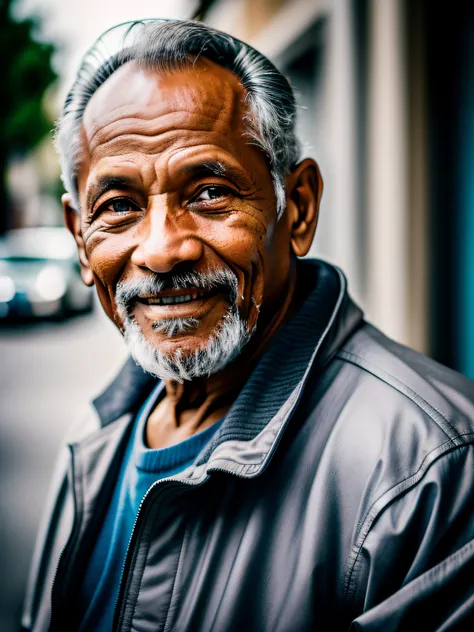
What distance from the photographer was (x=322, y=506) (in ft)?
3.93

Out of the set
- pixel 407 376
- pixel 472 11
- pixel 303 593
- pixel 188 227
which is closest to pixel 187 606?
pixel 303 593

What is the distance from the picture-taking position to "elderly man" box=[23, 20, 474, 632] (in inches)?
44.7

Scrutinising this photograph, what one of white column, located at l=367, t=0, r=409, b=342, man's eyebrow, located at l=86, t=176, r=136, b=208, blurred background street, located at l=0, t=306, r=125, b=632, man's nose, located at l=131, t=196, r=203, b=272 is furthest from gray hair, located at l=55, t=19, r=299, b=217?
white column, located at l=367, t=0, r=409, b=342

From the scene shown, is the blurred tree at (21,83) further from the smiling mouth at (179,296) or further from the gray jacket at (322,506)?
the gray jacket at (322,506)

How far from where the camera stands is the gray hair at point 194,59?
4.32 feet

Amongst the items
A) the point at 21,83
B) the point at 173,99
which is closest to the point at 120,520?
the point at 173,99

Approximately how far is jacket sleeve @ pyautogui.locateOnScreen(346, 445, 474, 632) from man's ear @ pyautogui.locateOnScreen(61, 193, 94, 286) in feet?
3.04

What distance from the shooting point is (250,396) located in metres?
1.34

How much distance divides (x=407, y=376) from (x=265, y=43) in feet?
19.4

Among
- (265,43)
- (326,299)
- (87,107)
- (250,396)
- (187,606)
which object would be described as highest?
(265,43)

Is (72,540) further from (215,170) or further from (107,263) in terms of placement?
(215,170)

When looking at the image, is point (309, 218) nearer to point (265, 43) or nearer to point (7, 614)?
point (7, 614)

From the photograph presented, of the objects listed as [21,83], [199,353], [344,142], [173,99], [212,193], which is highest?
[21,83]

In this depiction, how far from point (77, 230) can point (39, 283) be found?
9.52m
